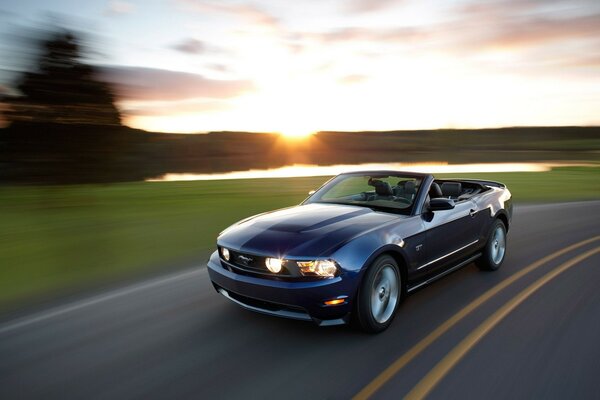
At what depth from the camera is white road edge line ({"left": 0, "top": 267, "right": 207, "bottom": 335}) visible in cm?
469

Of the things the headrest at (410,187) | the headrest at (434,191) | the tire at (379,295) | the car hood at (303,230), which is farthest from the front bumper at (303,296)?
the headrest at (434,191)

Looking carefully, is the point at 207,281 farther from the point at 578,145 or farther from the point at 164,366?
the point at 578,145

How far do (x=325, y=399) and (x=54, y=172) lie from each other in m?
10.7

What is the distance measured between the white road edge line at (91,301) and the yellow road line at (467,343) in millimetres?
3745

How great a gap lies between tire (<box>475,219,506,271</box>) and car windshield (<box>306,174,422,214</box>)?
1556mm

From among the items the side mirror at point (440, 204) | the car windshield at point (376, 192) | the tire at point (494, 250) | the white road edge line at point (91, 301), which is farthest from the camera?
the tire at point (494, 250)

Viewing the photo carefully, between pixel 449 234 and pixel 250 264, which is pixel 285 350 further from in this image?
pixel 449 234

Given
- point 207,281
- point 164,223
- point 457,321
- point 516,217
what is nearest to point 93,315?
point 207,281

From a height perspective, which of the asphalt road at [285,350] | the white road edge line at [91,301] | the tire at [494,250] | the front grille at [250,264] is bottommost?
the white road edge line at [91,301]

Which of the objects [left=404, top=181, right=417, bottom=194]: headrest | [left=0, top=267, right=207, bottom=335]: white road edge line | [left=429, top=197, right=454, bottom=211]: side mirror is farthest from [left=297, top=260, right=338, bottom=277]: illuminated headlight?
[left=0, top=267, right=207, bottom=335]: white road edge line

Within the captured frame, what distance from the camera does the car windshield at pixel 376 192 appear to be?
5168 mm

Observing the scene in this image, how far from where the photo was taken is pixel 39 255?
781cm

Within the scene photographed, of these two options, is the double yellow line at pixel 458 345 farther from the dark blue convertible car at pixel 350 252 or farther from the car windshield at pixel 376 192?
the car windshield at pixel 376 192

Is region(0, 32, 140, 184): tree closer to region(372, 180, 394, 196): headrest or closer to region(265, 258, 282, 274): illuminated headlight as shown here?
region(372, 180, 394, 196): headrest
